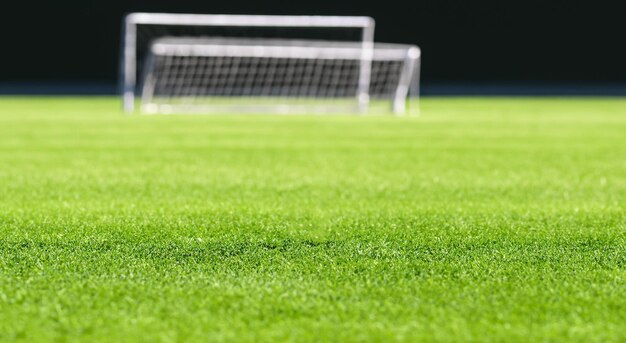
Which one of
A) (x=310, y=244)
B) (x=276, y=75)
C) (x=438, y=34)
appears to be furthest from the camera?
(x=438, y=34)

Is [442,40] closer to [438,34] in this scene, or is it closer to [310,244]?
[438,34]

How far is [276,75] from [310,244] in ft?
41.9

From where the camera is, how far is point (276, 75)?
15.3 metres

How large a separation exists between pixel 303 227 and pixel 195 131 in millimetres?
5034

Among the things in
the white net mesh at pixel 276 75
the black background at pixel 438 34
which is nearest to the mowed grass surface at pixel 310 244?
the white net mesh at pixel 276 75

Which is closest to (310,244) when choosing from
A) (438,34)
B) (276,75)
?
(276,75)

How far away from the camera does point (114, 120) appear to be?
9242 millimetres

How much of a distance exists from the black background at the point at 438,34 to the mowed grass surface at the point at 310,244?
11.4m

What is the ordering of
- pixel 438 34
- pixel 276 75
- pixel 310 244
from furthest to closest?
1. pixel 438 34
2. pixel 276 75
3. pixel 310 244

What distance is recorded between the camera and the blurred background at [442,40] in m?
16.9

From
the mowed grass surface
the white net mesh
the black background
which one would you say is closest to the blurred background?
the black background

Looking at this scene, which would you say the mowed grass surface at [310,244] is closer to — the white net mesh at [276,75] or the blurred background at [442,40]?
the white net mesh at [276,75]

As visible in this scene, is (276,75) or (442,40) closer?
(276,75)

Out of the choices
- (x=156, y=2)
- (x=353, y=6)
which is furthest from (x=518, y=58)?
(x=156, y=2)
